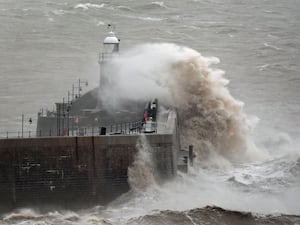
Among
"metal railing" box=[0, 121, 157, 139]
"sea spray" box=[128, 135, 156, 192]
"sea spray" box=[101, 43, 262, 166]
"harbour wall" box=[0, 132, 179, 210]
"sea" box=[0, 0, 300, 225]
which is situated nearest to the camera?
"harbour wall" box=[0, 132, 179, 210]

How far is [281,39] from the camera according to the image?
172 ft

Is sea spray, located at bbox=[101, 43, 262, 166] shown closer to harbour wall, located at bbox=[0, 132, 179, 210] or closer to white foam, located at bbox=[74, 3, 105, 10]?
harbour wall, located at bbox=[0, 132, 179, 210]

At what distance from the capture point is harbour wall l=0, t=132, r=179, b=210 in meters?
20.7

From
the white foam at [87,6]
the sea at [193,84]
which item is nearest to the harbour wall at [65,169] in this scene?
the sea at [193,84]

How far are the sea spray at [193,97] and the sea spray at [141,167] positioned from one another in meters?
5.57

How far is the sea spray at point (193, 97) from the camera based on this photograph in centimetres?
2798

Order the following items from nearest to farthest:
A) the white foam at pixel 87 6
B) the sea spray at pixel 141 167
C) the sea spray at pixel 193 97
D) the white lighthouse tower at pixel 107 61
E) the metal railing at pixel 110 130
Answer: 1. the sea spray at pixel 141 167
2. the metal railing at pixel 110 130
3. the sea spray at pixel 193 97
4. the white lighthouse tower at pixel 107 61
5. the white foam at pixel 87 6

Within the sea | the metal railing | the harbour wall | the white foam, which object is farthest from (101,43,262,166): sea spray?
the white foam

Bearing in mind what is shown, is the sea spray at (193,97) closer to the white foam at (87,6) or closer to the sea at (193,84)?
the sea at (193,84)

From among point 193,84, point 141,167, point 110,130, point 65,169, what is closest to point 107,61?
point 193,84

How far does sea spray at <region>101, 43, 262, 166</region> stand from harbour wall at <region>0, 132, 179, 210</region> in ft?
20.4

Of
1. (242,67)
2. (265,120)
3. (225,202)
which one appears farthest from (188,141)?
(242,67)

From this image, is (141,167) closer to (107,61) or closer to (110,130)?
(110,130)

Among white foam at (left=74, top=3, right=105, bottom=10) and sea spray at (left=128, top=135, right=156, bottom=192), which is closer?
sea spray at (left=128, top=135, right=156, bottom=192)
